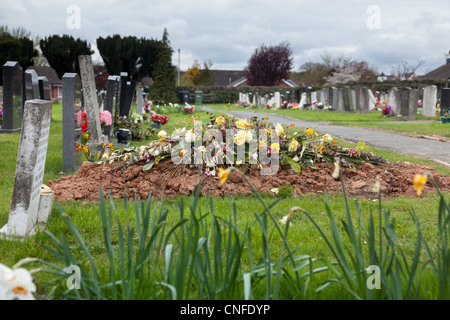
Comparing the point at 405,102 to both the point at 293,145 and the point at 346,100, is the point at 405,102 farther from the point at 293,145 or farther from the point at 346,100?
the point at 293,145

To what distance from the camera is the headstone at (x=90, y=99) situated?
25.6ft

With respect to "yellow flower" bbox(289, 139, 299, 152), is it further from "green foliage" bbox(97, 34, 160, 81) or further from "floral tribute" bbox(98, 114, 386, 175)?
"green foliage" bbox(97, 34, 160, 81)

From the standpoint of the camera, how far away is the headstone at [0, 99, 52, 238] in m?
3.77

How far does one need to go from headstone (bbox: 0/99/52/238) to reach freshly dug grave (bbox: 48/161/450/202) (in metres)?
1.41

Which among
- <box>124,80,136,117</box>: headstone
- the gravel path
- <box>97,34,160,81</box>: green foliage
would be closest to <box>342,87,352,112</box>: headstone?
the gravel path

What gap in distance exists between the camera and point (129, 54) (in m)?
48.5

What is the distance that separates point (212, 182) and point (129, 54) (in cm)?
4523

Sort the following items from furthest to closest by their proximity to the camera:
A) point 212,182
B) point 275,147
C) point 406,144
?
point 406,144 < point 275,147 < point 212,182

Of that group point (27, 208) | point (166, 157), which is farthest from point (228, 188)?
point (27, 208)

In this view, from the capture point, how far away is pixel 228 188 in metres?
5.55

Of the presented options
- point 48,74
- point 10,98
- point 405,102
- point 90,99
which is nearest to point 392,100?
point 405,102

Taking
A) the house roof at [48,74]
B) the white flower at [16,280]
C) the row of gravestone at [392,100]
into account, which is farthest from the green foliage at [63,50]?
the white flower at [16,280]
